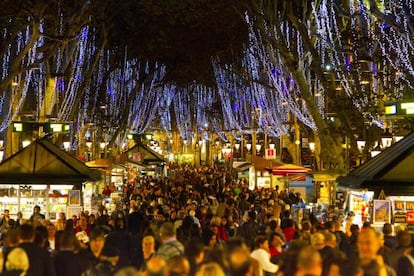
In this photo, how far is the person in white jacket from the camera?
32.3ft

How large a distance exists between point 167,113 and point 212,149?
14.8m

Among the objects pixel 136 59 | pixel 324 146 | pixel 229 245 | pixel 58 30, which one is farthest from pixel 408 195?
pixel 136 59

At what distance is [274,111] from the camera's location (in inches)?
2080

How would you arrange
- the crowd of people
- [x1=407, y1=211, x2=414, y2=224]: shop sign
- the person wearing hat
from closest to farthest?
the crowd of people → the person wearing hat → [x1=407, y1=211, x2=414, y2=224]: shop sign

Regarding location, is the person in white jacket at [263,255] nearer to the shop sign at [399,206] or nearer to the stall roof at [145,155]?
the shop sign at [399,206]

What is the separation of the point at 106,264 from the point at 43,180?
456 inches

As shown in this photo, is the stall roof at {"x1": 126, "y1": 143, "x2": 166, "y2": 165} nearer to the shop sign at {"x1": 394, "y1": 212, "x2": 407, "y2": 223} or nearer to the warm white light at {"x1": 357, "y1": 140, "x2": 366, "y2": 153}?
the warm white light at {"x1": 357, "y1": 140, "x2": 366, "y2": 153}

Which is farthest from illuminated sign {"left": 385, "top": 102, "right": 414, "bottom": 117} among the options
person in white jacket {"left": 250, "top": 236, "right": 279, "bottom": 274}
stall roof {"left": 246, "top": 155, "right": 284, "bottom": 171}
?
stall roof {"left": 246, "top": 155, "right": 284, "bottom": 171}

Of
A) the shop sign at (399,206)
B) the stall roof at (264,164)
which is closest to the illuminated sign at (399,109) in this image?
the shop sign at (399,206)

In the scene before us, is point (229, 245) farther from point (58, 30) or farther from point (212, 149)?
point (212, 149)

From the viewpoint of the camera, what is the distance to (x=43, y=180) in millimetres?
19469

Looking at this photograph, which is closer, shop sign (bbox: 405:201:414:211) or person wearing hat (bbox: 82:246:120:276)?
person wearing hat (bbox: 82:246:120:276)

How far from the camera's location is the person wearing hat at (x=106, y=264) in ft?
26.4

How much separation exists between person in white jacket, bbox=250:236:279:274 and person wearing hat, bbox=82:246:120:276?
2079mm
